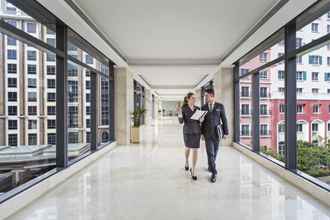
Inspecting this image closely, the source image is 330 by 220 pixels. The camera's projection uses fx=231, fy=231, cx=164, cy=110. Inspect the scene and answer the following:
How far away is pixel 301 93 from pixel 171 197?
2865mm

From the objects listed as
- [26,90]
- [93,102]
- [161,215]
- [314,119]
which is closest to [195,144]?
[161,215]

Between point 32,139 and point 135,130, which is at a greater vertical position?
point 32,139

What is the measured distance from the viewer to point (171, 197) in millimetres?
3244

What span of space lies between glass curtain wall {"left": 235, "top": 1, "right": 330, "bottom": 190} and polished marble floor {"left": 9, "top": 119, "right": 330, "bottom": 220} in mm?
542

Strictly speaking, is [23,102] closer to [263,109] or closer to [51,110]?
[51,110]

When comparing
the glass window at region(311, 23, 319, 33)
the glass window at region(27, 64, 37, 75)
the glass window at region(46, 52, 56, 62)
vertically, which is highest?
the glass window at region(311, 23, 319, 33)

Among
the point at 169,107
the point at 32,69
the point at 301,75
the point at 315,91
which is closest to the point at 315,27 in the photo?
the point at 301,75

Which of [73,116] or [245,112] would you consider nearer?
[73,116]

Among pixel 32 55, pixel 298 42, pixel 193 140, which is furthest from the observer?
pixel 193 140

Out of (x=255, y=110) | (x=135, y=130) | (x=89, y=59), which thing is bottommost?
(x=135, y=130)

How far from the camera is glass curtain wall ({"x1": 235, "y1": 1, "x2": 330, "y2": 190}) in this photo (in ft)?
11.3

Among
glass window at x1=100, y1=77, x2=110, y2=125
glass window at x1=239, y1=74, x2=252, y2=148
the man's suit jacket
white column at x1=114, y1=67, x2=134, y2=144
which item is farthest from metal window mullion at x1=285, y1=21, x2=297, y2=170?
white column at x1=114, y1=67, x2=134, y2=144

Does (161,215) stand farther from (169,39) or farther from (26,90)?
(169,39)

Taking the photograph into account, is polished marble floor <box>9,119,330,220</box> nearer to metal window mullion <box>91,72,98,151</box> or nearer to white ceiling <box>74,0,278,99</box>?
metal window mullion <box>91,72,98,151</box>
